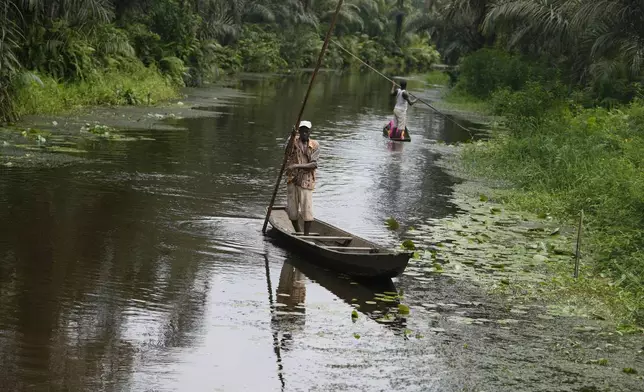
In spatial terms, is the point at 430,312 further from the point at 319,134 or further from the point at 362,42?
the point at 362,42

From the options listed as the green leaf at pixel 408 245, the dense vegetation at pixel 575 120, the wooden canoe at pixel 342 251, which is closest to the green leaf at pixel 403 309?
the wooden canoe at pixel 342 251

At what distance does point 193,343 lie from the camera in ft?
29.7

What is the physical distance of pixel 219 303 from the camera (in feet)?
34.3

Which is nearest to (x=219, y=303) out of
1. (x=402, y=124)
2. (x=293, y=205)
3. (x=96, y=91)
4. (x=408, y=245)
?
(x=293, y=205)

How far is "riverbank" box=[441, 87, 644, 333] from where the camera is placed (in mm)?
11625

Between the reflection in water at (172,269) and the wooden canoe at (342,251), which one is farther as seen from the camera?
the wooden canoe at (342,251)

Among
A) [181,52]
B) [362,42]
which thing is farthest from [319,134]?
[362,42]

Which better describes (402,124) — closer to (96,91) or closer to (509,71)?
(96,91)

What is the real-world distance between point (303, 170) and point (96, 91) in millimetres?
16670

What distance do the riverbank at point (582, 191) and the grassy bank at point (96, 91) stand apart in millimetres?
9958

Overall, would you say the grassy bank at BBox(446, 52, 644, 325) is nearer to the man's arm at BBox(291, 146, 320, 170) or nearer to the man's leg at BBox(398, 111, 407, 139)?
the man's leg at BBox(398, 111, 407, 139)

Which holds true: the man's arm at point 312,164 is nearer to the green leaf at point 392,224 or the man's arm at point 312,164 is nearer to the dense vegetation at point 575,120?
the green leaf at point 392,224

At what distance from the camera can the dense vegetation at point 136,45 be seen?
23.8m

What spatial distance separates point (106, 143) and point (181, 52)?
17.7m
